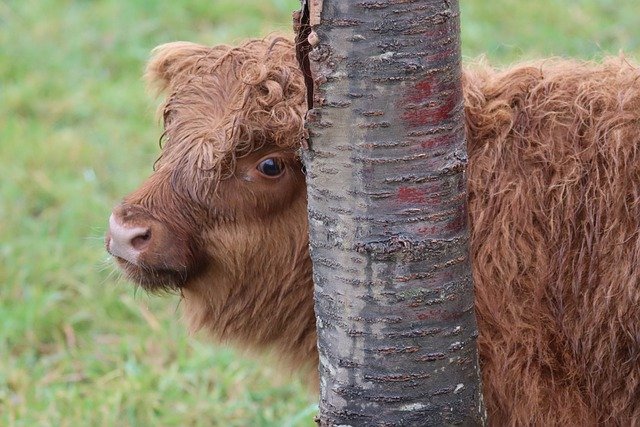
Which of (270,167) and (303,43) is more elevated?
(303,43)

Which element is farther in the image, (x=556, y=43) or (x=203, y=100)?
(x=556, y=43)

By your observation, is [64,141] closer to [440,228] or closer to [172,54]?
[172,54]

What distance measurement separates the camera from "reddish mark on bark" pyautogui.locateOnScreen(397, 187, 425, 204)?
2.22 m

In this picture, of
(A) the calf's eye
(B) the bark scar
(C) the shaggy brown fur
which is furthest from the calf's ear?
(B) the bark scar

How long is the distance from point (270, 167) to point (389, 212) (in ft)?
2.60

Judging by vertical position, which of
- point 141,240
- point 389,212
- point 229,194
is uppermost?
point 389,212

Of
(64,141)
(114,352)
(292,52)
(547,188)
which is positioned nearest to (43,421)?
(114,352)

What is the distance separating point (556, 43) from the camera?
7.05 meters

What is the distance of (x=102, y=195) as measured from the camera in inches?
230

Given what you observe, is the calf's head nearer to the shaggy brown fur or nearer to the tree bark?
the shaggy brown fur

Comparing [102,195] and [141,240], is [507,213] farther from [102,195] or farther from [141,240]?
[102,195]

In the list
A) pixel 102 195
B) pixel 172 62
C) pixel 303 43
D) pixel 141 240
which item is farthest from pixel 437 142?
pixel 102 195

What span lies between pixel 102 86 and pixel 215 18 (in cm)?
126

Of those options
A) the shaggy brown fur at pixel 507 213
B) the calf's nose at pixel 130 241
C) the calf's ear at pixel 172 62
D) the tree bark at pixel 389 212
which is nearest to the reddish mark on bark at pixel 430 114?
the tree bark at pixel 389 212
